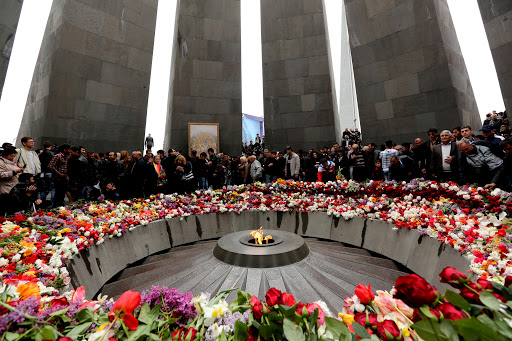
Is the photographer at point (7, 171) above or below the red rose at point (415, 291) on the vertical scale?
above

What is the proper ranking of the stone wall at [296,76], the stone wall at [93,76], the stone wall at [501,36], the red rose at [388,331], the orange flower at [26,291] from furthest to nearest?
the stone wall at [296,76]
the stone wall at [93,76]
the stone wall at [501,36]
the orange flower at [26,291]
the red rose at [388,331]

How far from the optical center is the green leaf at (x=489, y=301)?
1199 mm

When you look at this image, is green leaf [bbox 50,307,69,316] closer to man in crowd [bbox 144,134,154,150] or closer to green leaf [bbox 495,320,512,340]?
green leaf [bbox 495,320,512,340]

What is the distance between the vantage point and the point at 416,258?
4.10 m

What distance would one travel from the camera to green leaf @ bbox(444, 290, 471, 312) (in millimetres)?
A: 1282

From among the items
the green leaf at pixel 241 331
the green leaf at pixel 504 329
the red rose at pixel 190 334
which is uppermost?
the green leaf at pixel 504 329

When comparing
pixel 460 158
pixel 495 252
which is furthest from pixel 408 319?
pixel 460 158

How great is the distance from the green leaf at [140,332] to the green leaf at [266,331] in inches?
24.3

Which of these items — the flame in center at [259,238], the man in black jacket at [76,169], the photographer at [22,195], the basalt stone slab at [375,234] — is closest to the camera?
the flame in center at [259,238]

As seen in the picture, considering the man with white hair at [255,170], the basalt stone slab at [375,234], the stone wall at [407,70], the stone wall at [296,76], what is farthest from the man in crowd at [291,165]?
the stone wall at [407,70]

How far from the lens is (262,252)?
378 centimetres

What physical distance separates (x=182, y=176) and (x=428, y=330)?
7.67 meters

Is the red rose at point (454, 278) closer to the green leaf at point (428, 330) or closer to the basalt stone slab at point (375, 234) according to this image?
the green leaf at point (428, 330)

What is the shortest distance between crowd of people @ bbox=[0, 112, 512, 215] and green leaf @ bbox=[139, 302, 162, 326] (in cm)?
463
